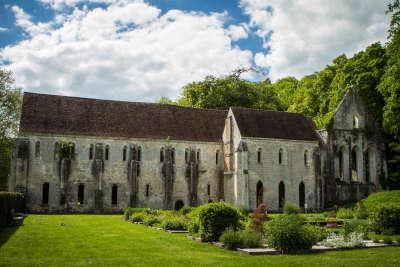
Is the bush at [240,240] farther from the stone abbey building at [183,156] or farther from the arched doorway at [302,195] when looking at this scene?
the arched doorway at [302,195]

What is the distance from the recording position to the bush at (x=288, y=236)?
620 inches

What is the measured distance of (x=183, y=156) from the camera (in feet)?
146

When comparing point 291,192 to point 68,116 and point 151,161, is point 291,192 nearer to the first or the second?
point 151,161

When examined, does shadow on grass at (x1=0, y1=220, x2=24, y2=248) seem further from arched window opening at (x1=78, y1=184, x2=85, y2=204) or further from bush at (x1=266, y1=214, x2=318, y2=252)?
arched window opening at (x1=78, y1=184, x2=85, y2=204)

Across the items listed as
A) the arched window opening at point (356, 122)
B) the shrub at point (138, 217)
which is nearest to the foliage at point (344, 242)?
the shrub at point (138, 217)

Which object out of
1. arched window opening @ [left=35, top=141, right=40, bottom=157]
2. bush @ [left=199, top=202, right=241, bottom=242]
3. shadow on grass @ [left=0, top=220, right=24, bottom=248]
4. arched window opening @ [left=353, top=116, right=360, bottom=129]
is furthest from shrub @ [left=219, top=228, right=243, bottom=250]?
arched window opening @ [left=353, top=116, right=360, bottom=129]

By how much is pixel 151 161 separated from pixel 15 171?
1280cm

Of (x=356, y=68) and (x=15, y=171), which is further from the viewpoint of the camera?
(x=356, y=68)

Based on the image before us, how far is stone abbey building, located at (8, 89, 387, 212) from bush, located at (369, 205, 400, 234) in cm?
2000

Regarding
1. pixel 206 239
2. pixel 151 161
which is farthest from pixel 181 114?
pixel 206 239

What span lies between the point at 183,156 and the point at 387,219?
25876 mm

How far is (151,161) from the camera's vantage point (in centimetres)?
4331

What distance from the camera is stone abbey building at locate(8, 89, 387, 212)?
40.0 meters

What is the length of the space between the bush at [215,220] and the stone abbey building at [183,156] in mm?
22420
